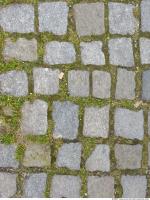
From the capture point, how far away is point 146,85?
3.80 metres

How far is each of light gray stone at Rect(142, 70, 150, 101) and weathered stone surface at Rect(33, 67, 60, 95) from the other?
0.81 meters

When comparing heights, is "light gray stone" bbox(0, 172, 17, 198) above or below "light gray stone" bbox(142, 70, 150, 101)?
below

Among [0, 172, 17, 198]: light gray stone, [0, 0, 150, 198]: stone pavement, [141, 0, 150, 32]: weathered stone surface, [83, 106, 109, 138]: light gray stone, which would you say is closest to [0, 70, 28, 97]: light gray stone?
[0, 0, 150, 198]: stone pavement

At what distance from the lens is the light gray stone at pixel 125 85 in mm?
3781

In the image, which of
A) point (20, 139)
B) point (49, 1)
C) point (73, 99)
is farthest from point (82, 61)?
point (20, 139)

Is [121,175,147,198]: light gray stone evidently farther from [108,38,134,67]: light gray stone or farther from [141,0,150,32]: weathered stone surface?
[141,0,150,32]: weathered stone surface

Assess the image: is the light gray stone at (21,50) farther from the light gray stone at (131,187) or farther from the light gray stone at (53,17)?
the light gray stone at (131,187)

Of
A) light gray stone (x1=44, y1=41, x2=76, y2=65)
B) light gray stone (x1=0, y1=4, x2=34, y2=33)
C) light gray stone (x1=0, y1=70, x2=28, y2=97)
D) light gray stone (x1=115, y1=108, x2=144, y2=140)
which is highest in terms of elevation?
light gray stone (x1=0, y1=4, x2=34, y2=33)

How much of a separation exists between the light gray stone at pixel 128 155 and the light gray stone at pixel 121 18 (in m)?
1.07

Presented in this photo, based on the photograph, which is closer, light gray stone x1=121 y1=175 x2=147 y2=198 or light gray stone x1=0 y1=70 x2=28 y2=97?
light gray stone x1=0 y1=70 x2=28 y2=97

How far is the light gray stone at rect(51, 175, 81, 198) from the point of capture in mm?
3748

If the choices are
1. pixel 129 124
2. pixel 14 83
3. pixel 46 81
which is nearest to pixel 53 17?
pixel 46 81

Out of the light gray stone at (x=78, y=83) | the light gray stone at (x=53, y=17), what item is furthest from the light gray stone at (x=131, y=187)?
the light gray stone at (x=53, y=17)

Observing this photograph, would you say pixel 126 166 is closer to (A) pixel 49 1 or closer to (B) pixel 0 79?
(B) pixel 0 79
